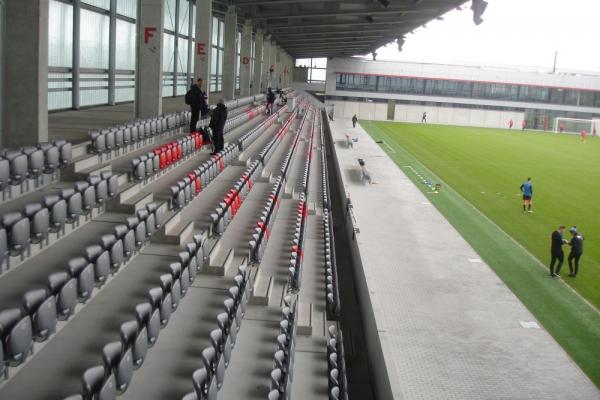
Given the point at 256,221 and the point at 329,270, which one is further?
the point at 256,221

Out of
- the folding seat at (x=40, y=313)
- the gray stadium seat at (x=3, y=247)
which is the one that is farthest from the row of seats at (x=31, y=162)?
the folding seat at (x=40, y=313)

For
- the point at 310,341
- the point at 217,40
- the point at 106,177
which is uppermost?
the point at 217,40

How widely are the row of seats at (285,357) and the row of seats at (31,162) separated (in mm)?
3859

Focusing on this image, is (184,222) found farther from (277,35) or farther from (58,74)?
(277,35)

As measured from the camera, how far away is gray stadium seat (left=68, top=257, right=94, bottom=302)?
6.65 metres

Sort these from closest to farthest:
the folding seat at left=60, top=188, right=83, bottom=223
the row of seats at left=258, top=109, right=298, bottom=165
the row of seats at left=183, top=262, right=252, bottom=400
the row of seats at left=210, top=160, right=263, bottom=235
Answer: the row of seats at left=183, top=262, right=252, bottom=400 < the folding seat at left=60, top=188, right=83, bottom=223 < the row of seats at left=210, top=160, right=263, bottom=235 < the row of seats at left=258, top=109, right=298, bottom=165

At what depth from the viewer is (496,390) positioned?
8836 millimetres

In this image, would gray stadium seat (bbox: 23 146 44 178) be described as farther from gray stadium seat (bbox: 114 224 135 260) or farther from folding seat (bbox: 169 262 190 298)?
folding seat (bbox: 169 262 190 298)

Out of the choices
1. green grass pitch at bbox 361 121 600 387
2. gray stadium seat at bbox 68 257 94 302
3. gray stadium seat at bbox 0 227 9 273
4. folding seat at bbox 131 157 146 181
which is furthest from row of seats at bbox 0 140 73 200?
green grass pitch at bbox 361 121 600 387

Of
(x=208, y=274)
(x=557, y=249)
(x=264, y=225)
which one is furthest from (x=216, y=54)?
(x=208, y=274)

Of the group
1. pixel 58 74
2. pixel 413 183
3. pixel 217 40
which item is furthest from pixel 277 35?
pixel 58 74

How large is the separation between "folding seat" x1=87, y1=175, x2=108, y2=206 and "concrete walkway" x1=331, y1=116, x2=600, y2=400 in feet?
14.4

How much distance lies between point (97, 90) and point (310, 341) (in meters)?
14.8

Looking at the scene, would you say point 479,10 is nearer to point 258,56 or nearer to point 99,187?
point 99,187
